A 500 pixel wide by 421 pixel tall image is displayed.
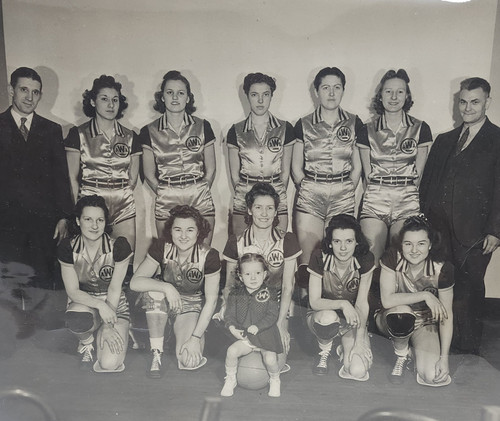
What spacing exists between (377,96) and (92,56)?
0.72 m

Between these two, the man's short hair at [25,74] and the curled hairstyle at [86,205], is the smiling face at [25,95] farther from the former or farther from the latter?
the curled hairstyle at [86,205]

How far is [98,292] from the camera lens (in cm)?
132

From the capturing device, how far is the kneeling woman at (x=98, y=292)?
4.28 ft

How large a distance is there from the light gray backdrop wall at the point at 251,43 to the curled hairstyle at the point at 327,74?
0.02 meters

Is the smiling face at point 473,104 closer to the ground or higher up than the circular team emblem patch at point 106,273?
higher up

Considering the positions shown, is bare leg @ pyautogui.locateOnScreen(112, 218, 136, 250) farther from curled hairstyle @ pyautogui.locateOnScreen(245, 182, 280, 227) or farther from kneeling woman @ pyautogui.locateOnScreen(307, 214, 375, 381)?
kneeling woman @ pyautogui.locateOnScreen(307, 214, 375, 381)

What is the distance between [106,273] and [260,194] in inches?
18.8

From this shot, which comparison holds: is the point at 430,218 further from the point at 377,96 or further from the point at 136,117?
the point at 136,117

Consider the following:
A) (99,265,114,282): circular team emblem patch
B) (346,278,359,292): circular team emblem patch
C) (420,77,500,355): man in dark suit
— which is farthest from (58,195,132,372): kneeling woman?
(420,77,500,355): man in dark suit

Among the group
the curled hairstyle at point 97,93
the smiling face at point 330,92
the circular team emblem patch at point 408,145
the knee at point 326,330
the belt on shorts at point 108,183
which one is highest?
the smiling face at point 330,92

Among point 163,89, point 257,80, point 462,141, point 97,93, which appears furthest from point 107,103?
point 462,141

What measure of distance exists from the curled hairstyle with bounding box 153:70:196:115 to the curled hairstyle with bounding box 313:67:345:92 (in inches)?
12.5

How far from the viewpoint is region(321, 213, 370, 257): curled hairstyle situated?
129 cm

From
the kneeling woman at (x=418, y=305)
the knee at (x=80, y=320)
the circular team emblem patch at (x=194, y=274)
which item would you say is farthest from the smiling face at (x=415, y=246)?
the knee at (x=80, y=320)
